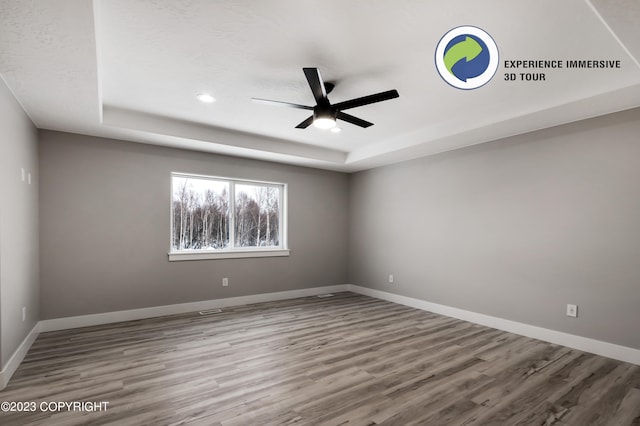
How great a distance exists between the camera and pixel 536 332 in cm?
368

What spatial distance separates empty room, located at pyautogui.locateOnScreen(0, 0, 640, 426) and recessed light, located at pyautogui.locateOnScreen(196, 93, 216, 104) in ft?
0.05

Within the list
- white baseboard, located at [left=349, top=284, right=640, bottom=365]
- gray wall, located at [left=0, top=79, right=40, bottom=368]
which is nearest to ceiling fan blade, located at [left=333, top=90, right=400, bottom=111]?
gray wall, located at [left=0, top=79, right=40, bottom=368]

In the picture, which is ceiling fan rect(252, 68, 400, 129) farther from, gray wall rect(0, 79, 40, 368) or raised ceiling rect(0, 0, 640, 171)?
gray wall rect(0, 79, 40, 368)

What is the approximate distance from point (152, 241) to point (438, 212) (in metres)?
4.12

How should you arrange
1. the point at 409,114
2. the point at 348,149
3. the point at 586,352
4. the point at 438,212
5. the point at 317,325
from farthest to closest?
the point at 348,149 < the point at 438,212 < the point at 317,325 < the point at 409,114 < the point at 586,352

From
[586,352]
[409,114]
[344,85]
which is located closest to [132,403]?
[344,85]

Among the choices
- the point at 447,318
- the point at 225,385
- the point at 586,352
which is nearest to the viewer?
the point at 225,385

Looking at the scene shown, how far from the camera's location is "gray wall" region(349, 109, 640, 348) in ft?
10.3

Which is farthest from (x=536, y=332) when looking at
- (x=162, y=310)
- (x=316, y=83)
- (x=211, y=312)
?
(x=162, y=310)

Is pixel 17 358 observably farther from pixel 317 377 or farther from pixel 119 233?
pixel 317 377

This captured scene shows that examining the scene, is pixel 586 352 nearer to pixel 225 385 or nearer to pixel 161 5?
pixel 225 385

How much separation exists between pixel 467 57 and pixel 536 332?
3090 mm

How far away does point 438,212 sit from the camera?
4.85 metres

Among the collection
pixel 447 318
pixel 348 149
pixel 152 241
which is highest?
pixel 348 149
